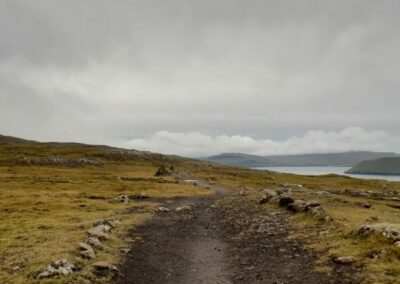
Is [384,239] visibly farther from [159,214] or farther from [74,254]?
[159,214]

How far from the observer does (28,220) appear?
35.7 m

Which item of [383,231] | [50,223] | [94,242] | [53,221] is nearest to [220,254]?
[94,242]

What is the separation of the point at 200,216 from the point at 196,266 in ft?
62.3

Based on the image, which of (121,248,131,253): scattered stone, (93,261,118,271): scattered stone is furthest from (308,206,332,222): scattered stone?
(93,261,118,271): scattered stone

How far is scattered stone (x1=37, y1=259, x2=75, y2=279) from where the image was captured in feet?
56.7

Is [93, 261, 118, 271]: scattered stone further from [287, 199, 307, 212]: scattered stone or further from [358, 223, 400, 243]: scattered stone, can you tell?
[287, 199, 307, 212]: scattered stone

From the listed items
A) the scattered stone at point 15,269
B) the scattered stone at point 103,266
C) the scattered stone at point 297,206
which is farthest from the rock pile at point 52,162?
the scattered stone at point 103,266

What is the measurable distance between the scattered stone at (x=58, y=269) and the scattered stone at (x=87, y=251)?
5.38ft

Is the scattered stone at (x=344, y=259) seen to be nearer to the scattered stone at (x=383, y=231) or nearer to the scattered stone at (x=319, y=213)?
the scattered stone at (x=383, y=231)

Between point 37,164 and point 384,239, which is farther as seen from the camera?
point 37,164

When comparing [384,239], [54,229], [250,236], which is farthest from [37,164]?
[384,239]

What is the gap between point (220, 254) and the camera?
2331 centimetres

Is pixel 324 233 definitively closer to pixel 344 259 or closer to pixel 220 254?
pixel 344 259

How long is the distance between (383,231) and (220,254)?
929cm
